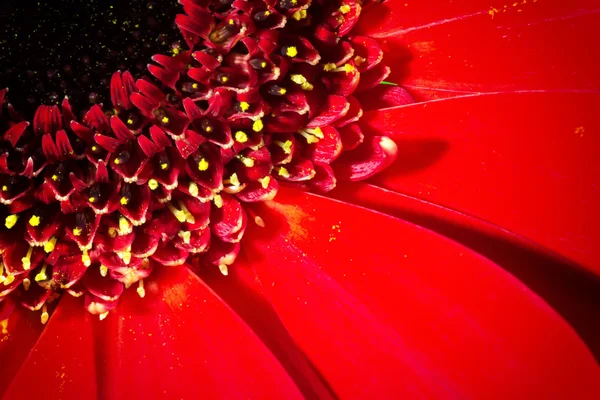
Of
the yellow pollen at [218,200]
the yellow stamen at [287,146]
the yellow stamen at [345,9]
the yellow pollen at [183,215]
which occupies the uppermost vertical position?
the yellow stamen at [345,9]

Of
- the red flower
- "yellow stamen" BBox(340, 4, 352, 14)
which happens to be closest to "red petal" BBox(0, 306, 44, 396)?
the red flower

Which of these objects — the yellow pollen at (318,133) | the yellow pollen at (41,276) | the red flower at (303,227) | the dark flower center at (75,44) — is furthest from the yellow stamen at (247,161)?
the yellow pollen at (41,276)

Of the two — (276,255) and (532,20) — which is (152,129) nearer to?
(276,255)

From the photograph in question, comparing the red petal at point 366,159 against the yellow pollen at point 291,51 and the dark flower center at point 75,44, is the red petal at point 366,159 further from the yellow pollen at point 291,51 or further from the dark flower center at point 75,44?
the dark flower center at point 75,44

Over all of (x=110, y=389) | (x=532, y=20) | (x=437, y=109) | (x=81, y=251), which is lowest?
(x=110, y=389)

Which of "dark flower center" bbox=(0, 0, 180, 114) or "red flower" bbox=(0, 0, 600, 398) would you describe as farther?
"dark flower center" bbox=(0, 0, 180, 114)

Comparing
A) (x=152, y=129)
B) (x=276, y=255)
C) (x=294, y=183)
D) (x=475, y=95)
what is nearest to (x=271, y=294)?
(x=276, y=255)

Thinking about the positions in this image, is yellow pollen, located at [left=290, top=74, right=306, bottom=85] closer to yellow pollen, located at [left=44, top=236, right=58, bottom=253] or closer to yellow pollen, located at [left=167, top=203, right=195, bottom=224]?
yellow pollen, located at [left=167, top=203, right=195, bottom=224]
